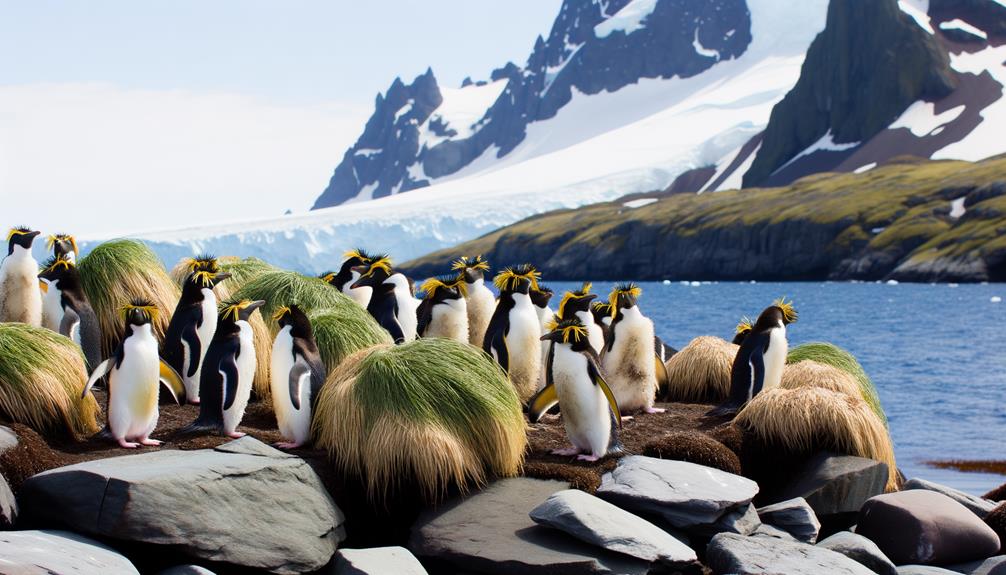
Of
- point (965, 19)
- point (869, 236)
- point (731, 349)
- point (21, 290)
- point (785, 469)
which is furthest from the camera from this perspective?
point (965, 19)

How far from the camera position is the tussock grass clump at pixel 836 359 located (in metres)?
12.0

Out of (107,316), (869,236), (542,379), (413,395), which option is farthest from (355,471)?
(869,236)

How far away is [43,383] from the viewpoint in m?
8.05

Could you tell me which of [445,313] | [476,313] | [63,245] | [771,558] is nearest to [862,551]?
[771,558]

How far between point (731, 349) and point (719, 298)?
66266mm

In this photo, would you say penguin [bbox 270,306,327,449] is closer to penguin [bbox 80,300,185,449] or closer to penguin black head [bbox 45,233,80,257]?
penguin [bbox 80,300,185,449]

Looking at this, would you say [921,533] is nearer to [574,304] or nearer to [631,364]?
[631,364]

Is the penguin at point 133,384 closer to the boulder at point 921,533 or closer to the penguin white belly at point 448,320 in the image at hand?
the penguin white belly at point 448,320

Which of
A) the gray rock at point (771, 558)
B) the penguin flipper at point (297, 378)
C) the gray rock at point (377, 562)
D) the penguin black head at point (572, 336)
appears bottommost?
the gray rock at point (771, 558)

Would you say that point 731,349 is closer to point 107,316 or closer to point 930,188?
point 107,316

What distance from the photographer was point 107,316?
1138 cm

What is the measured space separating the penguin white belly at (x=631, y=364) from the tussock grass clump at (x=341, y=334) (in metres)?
2.19

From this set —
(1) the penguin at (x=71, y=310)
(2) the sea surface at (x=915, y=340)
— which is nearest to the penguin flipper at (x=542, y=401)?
(1) the penguin at (x=71, y=310)

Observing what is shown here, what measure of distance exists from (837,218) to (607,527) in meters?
91.4
